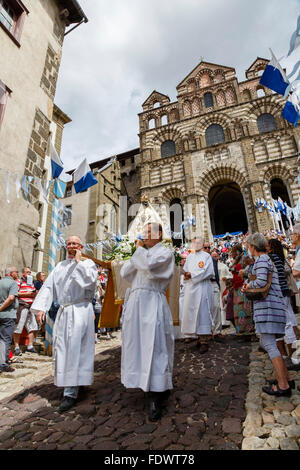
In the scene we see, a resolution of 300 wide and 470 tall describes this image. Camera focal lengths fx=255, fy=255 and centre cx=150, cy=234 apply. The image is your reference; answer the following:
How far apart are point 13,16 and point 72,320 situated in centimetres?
793

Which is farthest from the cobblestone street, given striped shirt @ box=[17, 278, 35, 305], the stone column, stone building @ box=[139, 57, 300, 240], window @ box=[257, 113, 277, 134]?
window @ box=[257, 113, 277, 134]

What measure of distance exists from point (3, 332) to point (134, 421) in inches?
131

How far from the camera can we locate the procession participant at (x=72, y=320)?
2.89 meters

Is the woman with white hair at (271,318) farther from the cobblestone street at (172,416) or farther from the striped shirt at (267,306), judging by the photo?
the cobblestone street at (172,416)

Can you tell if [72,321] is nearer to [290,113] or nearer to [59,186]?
[59,186]

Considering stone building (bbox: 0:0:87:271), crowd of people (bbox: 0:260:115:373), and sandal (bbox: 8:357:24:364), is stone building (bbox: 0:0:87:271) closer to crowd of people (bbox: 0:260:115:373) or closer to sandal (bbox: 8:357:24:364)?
crowd of people (bbox: 0:260:115:373)

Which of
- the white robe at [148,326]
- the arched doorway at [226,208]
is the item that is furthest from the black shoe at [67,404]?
the arched doorway at [226,208]

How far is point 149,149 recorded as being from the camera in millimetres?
24641

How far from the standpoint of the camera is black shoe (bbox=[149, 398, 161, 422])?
235 centimetres

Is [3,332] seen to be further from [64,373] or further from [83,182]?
[83,182]

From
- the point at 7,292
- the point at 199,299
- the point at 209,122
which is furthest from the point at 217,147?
the point at 7,292

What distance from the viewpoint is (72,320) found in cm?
311

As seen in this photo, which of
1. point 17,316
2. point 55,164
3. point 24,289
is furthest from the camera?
point 55,164

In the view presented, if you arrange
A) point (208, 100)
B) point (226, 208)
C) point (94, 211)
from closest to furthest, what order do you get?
point (94, 211), point (208, 100), point (226, 208)
